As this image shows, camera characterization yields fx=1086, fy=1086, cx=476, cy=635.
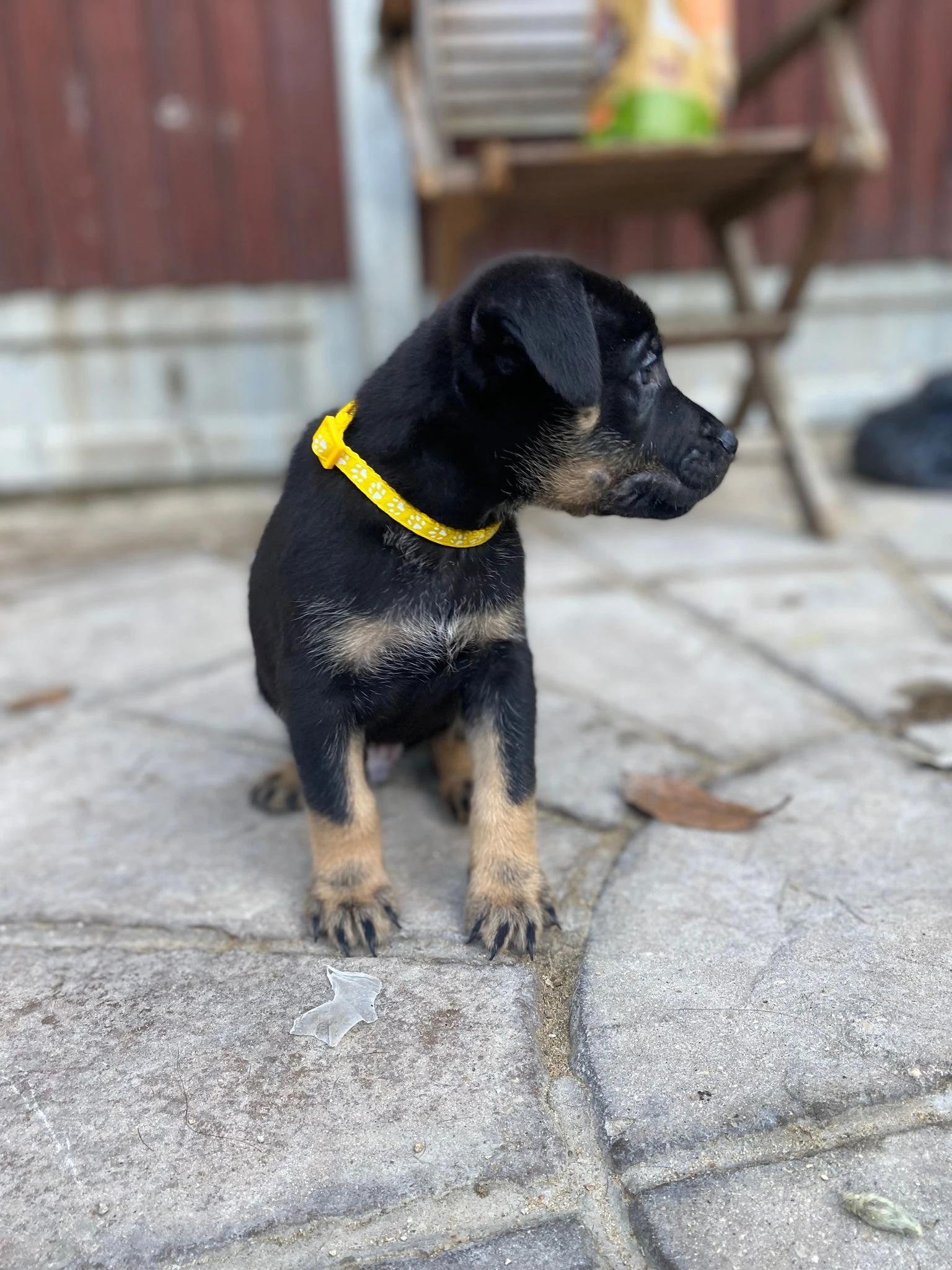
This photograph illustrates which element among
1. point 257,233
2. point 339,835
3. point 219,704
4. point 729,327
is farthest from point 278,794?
point 257,233

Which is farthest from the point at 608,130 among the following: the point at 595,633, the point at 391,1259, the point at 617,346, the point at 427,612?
the point at 391,1259

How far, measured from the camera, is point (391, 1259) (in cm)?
120

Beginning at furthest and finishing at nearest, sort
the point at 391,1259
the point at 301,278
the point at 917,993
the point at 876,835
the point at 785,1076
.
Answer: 1. the point at 301,278
2. the point at 876,835
3. the point at 917,993
4. the point at 785,1076
5. the point at 391,1259

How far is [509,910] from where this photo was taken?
5.74 ft

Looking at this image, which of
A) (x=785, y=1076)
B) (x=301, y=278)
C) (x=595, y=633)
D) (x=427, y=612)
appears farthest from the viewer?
(x=301, y=278)

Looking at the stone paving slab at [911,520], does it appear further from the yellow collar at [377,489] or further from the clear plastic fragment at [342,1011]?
the clear plastic fragment at [342,1011]

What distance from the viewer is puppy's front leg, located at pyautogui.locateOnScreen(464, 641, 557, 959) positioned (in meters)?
1.75

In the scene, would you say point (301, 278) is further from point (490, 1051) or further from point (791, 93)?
point (490, 1051)

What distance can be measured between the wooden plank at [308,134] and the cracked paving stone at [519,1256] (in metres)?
4.55

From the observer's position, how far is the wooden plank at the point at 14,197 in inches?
184

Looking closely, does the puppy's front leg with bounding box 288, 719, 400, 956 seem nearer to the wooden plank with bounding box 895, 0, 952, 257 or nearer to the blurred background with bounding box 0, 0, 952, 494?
the blurred background with bounding box 0, 0, 952, 494

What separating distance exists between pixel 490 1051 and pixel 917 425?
389cm

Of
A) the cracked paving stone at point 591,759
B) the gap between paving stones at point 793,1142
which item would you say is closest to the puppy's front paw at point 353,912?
the cracked paving stone at point 591,759

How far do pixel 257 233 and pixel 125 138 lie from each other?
68cm
